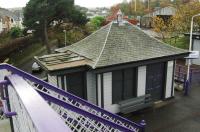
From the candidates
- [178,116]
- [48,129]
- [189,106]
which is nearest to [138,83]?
[178,116]

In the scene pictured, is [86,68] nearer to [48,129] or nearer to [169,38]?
[48,129]

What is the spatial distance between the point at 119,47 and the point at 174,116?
5.32 m

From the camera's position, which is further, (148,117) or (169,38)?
(169,38)

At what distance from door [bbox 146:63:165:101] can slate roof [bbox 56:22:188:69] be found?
940mm

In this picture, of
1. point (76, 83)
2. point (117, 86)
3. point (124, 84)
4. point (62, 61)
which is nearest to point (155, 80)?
point (124, 84)

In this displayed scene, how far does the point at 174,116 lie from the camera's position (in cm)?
1403

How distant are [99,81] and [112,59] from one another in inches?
56.7

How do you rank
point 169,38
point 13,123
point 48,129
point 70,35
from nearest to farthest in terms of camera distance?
point 48,129 < point 13,123 < point 169,38 < point 70,35

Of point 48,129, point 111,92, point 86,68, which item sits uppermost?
point 48,129

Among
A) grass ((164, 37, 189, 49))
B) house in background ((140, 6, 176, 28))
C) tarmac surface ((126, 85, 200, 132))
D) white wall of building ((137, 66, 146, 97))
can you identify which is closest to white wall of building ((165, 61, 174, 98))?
tarmac surface ((126, 85, 200, 132))

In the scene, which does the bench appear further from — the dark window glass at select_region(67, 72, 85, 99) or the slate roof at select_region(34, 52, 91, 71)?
the slate roof at select_region(34, 52, 91, 71)

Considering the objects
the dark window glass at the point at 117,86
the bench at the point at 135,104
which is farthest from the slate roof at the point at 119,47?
the bench at the point at 135,104

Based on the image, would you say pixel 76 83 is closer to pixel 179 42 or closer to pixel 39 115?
pixel 39 115

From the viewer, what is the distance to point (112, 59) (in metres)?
13.1
